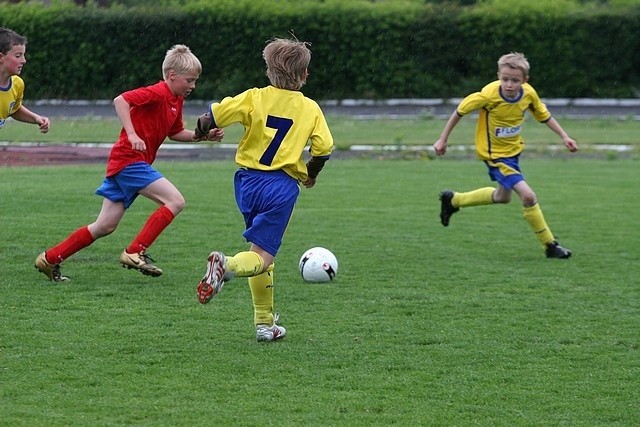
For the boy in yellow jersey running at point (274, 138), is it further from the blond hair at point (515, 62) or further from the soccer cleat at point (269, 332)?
the blond hair at point (515, 62)

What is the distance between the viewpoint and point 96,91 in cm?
2992

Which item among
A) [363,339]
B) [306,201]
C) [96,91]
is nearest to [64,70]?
A: [96,91]

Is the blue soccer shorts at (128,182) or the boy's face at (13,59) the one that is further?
the blue soccer shorts at (128,182)

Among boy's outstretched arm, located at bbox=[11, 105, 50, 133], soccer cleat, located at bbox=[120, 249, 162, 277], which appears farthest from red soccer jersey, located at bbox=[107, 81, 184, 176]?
boy's outstretched arm, located at bbox=[11, 105, 50, 133]

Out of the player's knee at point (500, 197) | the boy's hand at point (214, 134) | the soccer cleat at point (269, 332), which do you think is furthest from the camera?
the player's knee at point (500, 197)

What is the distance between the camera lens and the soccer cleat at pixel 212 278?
5.17 metres

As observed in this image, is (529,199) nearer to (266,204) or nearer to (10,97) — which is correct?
(266,204)

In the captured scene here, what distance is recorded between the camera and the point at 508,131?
9.10m

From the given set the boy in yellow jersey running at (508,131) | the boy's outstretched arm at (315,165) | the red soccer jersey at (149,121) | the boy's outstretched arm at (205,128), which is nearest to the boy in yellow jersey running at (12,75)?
the red soccer jersey at (149,121)

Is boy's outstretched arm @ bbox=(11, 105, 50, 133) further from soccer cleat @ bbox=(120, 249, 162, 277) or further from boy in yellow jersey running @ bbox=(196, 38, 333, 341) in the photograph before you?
boy in yellow jersey running @ bbox=(196, 38, 333, 341)

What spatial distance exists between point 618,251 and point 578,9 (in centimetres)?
2101

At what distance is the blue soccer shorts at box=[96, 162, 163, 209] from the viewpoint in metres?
7.18

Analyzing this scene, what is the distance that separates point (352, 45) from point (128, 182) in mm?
22206

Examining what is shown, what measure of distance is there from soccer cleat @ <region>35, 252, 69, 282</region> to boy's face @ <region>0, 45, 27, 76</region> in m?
1.29
